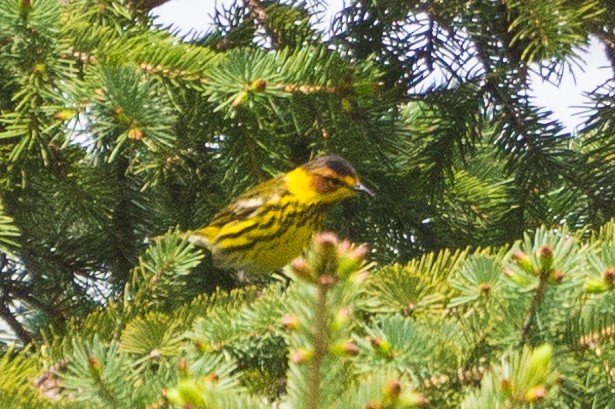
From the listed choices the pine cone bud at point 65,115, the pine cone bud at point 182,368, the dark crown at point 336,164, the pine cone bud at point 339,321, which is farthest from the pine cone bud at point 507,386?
the dark crown at point 336,164

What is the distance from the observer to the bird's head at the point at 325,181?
2.68 meters

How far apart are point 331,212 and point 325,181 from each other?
483mm

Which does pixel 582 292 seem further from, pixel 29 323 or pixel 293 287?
pixel 29 323

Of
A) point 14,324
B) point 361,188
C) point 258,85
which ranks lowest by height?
point 14,324

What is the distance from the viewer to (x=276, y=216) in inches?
128

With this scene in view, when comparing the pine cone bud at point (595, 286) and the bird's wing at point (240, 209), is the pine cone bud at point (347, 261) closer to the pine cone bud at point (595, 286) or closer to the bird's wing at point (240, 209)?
the pine cone bud at point (595, 286)

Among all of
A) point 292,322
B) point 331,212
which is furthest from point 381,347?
point 331,212

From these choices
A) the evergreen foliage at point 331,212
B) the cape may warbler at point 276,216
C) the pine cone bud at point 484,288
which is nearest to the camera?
the evergreen foliage at point 331,212

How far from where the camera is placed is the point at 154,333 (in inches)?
69.3

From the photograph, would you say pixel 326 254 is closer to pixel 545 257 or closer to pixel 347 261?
pixel 347 261

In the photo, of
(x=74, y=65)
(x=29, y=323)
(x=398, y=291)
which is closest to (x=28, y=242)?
(x=29, y=323)

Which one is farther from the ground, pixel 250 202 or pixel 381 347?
pixel 250 202

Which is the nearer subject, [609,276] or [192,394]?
[192,394]

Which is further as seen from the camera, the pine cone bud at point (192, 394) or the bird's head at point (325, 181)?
the bird's head at point (325, 181)
